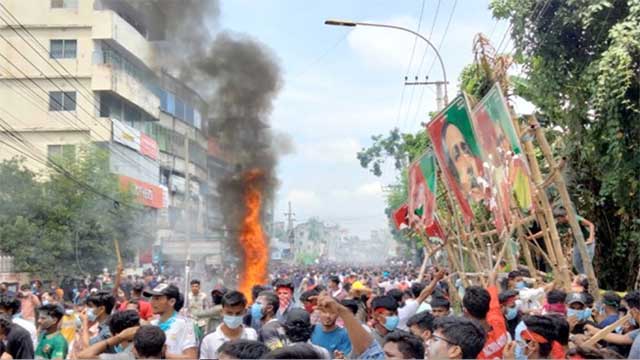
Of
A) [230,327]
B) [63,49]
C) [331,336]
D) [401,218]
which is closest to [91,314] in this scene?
[230,327]

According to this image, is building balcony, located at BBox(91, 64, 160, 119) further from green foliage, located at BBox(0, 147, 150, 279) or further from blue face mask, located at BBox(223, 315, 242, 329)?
blue face mask, located at BBox(223, 315, 242, 329)

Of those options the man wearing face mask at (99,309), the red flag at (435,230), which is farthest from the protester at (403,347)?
the red flag at (435,230)

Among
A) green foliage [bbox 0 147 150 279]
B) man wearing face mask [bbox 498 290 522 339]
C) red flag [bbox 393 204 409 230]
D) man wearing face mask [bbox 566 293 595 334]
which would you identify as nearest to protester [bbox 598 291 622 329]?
man wearing face mask [bbox 566 293 595 334]

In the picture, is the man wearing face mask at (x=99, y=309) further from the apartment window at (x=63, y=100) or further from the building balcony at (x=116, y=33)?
the apartment window at (x=63, y=100)

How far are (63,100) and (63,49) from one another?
269cm

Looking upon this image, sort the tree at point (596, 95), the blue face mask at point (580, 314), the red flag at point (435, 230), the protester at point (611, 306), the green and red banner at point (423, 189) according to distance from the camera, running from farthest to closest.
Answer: the red flag at point (435, 230)
the green and red banner at point (423, 189)
the tree at point (596, 95)
the blue face mask at point (580, 314)
the protester at point (611, 306)

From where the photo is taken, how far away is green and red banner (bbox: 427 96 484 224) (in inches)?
364

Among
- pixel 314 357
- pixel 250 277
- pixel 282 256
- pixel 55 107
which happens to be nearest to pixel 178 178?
pixel 55 107

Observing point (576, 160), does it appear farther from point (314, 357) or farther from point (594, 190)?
point (314, 357)

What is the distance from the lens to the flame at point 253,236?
29875 millimetres

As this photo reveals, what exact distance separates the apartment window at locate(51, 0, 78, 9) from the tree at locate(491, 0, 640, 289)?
102 feet

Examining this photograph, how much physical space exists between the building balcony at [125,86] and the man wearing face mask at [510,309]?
35.2 meters

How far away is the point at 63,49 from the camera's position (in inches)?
1528

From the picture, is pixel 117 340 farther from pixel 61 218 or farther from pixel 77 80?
pixel 77 80
